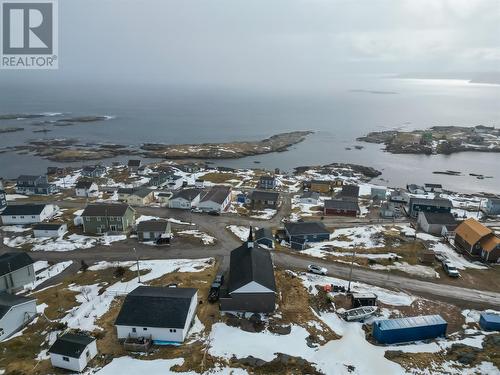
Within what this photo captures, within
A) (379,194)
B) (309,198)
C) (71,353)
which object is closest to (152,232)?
(71,353)

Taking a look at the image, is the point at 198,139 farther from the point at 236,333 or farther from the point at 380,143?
the point at 236,333

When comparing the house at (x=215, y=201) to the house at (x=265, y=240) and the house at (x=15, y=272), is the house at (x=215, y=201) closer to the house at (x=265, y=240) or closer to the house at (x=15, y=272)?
the house at (x=265, y=240)

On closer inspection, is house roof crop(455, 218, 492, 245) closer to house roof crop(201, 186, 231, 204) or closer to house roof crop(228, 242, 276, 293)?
house roof crop(228, 242, 276, 293)

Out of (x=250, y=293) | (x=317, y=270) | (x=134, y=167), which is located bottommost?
(x=317, y=270)

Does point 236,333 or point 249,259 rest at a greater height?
point 249,259

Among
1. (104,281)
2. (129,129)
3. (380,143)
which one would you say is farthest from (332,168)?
(129,129)

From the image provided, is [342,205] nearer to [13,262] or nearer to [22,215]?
[13,262]

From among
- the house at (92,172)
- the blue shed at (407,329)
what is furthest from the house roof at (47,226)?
the blue shed at (407,329)
